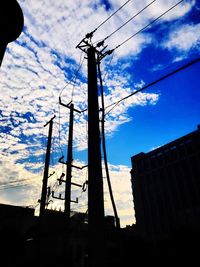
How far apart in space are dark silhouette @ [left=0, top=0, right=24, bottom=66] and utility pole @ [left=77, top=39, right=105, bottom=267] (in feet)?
10.7

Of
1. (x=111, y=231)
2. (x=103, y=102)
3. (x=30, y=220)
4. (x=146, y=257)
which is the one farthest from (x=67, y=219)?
(x=30, y=220)

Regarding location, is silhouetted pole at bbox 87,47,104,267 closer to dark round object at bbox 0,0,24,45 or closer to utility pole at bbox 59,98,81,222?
dark round object at bbox 0,0,24,45

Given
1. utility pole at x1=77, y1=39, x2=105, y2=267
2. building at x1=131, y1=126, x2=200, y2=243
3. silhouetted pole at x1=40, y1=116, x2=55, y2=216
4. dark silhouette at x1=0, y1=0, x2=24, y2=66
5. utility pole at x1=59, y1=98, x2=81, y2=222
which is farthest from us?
building at x1=131, y1=126, x2=200, y2=243

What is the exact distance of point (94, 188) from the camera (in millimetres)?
6723

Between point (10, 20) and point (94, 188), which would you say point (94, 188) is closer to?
point (94, 188)

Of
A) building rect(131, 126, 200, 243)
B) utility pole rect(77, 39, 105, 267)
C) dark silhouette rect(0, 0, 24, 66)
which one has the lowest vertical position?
utility pole rect(77, 39, 105, 267)

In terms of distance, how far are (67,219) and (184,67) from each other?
12191 mm

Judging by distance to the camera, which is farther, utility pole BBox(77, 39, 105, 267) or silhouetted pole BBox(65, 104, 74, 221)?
silhouetted pole BBox(65, 104, 74, 221)

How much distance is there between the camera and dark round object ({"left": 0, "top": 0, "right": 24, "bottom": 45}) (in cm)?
534

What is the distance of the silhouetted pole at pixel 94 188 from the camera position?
606 cm

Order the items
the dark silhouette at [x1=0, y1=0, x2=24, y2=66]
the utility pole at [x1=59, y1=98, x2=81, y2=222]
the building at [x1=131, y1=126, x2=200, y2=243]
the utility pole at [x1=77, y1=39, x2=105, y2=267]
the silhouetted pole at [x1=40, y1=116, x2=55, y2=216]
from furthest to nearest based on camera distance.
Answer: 1. the building at [x1=131, y1=126, x2=200, y2=243]
2. the silhouetted pole at [x1=40, y1=116, x2=55, y2=216]
3. the utility pole at [x1=59, y1=98, x2=81, y2=222]
4. the utility pole at [x1=77, y1=39, x2=105, y2=267]
5. the dark silhouette at [x1=0, y1=0, x2=24, y2=66]

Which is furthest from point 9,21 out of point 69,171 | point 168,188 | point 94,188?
point 168,188

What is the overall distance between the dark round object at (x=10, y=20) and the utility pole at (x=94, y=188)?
10.6ft

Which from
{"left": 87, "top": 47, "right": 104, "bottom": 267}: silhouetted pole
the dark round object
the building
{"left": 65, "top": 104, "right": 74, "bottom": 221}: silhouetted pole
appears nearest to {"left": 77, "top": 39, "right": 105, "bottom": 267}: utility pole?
{"left": 87, "top": 47, "right": 104, "bottom": 267}: silhouetted pole
